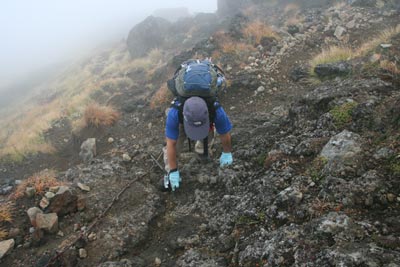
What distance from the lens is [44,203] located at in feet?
17.4

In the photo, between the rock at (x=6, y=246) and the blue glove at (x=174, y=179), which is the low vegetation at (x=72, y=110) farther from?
the rock at (x=6, y=246)

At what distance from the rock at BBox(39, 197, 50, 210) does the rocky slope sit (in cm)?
8

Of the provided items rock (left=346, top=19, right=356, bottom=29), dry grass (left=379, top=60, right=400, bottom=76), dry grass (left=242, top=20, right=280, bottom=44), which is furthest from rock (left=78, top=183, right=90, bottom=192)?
rock (left=346, top=19, right=356, bottom=29)

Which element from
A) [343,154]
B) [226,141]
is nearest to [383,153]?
[343,154]

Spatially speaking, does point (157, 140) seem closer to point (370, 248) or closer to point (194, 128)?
point (194, 128)

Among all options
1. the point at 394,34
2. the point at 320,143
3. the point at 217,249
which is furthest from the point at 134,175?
the point at 394,34

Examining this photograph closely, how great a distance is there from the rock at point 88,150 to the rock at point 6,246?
364 centimetres

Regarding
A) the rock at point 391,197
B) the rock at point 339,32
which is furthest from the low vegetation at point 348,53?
the rock at point 391,197

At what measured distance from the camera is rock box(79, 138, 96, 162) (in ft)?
28.1

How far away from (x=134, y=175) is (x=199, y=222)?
2.04 m

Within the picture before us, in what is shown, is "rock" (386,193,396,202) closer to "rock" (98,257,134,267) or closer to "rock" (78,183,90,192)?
"rock" (98,257,134,267)

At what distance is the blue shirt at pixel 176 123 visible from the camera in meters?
5.25

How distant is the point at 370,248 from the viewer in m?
2.88

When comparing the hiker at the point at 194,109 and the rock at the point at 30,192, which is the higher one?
the hiker at the point at 194,109
